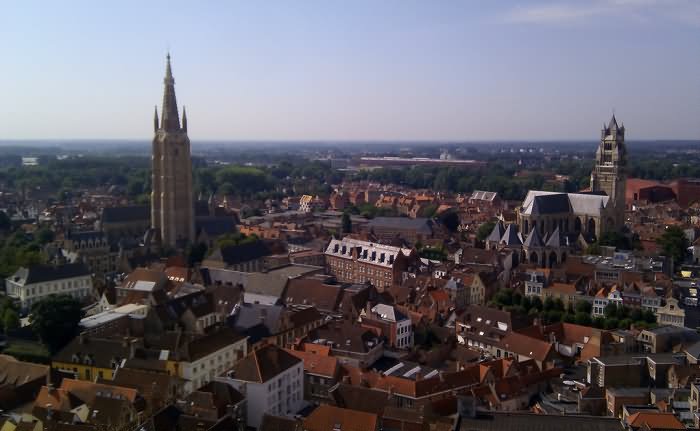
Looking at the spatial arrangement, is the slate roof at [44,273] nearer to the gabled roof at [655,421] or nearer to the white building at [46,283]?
the white building at [46,283]

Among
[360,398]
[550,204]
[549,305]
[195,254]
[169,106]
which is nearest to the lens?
[360,398]

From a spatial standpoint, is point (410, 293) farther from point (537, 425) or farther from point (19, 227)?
point (19, 227)

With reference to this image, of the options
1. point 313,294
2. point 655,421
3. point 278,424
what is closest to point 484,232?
point 313,294

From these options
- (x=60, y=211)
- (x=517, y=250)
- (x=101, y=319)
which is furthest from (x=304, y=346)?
(x=60, y=211)

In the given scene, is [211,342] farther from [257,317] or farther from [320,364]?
[257,317]

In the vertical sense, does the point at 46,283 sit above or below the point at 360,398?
below

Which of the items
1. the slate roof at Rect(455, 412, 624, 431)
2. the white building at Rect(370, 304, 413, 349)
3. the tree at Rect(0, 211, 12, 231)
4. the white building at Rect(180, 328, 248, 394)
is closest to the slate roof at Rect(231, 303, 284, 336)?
the white building at Rect(180, 328, 248, 394)
